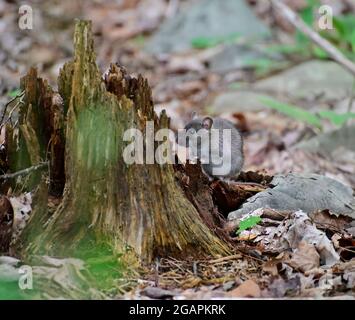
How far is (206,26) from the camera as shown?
12.7m

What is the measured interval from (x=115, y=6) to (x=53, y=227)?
1077cm

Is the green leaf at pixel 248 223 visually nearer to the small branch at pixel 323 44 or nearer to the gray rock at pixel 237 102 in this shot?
the small branch at pixel 323 44

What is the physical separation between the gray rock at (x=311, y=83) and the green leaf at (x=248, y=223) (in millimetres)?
5972

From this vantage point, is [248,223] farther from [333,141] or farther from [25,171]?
[333,141]

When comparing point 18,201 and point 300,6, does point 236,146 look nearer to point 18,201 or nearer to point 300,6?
point 18,201

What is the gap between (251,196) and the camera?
15.2 ft

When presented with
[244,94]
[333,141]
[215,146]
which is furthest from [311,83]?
[215,146]

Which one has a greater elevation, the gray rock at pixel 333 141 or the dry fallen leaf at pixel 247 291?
the gray rock at pixel 333 141

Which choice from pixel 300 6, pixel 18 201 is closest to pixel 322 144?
pixel 18 201

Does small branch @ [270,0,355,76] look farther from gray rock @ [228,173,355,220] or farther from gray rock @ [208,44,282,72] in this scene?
gray rock @ [208,44,282,72]

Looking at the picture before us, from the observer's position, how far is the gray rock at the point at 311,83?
10.2m

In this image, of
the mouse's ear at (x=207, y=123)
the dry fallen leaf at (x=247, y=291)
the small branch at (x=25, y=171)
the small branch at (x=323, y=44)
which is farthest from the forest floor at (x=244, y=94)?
the small branch at (x=25, y=171)

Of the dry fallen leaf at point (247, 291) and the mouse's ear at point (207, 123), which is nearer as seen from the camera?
the dry fallen leaf at point (247, 291)

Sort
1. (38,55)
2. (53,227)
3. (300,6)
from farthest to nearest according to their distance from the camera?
(300,6) < (38,55) < (53,227)
